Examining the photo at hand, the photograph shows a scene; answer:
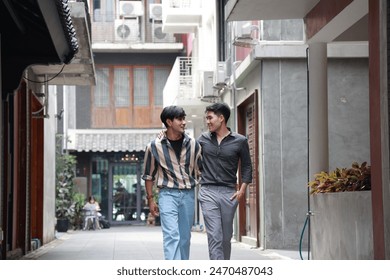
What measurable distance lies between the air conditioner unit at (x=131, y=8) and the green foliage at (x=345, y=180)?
2498 cm

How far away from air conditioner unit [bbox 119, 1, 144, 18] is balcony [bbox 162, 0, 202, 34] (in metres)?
9.39

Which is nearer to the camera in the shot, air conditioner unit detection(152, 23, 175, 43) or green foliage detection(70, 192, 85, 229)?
green foliage detection(70, 192, 85, 229)

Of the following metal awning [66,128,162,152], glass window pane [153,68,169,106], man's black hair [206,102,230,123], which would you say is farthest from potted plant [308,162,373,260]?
glass window pane [153,68,169,106]

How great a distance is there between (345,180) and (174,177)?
303cm

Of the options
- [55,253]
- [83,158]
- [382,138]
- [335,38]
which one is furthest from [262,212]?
[83,158]

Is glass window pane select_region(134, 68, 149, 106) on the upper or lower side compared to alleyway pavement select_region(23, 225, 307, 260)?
upper

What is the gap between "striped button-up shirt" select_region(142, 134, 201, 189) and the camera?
9.01 metres

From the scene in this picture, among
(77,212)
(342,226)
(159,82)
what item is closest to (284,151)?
(342,226)

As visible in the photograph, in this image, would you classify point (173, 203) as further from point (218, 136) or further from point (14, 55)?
point (14, 55)

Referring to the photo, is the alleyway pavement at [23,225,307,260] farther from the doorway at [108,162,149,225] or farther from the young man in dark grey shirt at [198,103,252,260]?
the doorway at [108,162,149,225]

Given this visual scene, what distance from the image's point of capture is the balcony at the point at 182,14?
1067 inches

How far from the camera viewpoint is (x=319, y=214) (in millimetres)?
12602

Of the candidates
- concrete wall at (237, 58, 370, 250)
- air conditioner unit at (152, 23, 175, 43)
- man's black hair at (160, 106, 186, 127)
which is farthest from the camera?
air conditioner unit at (152, 23, 175, 43)
